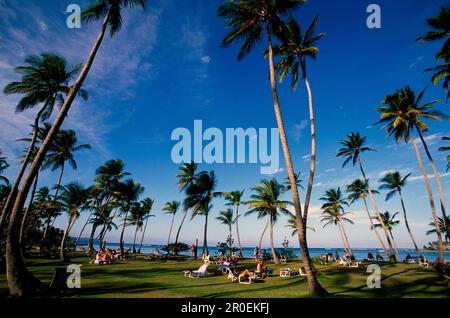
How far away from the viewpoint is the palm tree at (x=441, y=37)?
18.0 m

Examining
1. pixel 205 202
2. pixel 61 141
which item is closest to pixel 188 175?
pixel 205 202

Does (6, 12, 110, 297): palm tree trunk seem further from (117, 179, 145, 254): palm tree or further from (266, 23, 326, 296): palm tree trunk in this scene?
Result: (117, 179, 145, 254): palm tree

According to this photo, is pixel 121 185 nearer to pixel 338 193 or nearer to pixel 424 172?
pixel 338 193

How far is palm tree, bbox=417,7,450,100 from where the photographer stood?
18.0 m

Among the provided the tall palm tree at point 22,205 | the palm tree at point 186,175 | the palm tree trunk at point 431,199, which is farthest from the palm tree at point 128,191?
the palm tree trunk at point 431,199

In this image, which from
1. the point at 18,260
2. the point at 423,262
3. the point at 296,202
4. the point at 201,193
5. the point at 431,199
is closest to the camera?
the point at 18,260

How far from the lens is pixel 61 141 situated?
29625 mm

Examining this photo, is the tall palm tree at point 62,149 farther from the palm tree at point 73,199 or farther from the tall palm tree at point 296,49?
the tall palm tree at point 296,49

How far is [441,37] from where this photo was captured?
18.6 meters

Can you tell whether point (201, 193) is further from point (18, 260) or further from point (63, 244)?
point (18, 260)

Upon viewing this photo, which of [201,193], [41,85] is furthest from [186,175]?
[41,85]

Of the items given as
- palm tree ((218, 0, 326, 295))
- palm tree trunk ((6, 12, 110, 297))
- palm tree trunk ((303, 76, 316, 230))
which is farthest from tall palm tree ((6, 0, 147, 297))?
palm tree trunk ((303, 76, 316, 230))

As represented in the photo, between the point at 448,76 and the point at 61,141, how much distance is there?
138 ft

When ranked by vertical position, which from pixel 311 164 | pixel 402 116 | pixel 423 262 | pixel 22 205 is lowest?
pixel 423 262
